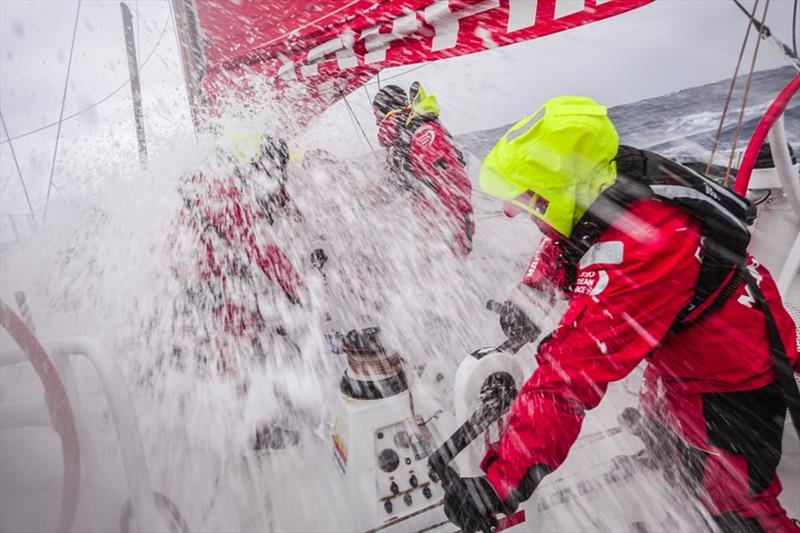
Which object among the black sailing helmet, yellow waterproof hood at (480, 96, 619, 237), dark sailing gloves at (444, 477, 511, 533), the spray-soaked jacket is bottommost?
the spray-soaked jacket

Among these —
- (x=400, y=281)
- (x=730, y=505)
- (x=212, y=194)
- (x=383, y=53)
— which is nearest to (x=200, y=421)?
(x=212, y=194)

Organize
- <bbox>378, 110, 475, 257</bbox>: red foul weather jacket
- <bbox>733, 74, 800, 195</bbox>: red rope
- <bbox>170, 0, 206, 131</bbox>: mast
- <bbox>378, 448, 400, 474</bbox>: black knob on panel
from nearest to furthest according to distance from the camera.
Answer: <bbox>378, 448, 400, 474</bbox>: black knob on panel
<bbox>733, 74, 800, 195</bbox>: red rope
<bbox>378, 110, 475, 257</bbox>: red foul weather jacket
<bbox>170, 0, 206, 131</bbox>: mast

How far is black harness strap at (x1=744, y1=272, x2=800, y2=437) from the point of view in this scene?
48.7 inches

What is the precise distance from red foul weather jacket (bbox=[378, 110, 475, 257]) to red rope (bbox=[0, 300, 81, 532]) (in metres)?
2.47

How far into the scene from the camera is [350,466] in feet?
4.88

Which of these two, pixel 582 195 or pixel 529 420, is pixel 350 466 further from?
pixel 582 195

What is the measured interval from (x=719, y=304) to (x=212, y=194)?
8.52 ft

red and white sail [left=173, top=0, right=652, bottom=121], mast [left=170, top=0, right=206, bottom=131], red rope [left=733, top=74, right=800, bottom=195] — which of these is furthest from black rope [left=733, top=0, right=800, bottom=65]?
mast [left=170, top=0, right=206, bottom=131]

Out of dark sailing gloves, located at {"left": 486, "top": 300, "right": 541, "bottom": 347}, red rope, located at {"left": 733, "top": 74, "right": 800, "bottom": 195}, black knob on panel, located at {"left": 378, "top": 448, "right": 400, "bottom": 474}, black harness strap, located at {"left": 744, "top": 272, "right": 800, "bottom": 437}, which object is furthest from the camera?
red rope, located at {"left": 733, "top": 74, "right": 800, "bottom": 195}

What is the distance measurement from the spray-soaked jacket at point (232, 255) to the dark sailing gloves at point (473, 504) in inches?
78.0

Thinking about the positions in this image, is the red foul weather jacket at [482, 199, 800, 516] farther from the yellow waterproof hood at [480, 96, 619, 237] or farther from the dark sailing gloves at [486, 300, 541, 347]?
the dark sailing gloves at [486, 300, 541, 347]

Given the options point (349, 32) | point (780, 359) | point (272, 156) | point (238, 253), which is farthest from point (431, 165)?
point (780, 359)

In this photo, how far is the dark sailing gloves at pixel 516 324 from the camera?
166 centimetres

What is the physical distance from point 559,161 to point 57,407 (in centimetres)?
126
